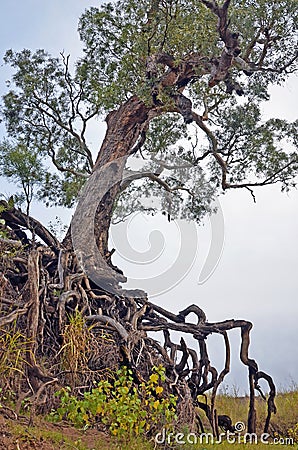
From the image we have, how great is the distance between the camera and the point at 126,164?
695cm

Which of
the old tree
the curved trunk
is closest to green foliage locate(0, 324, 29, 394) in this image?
the old tree

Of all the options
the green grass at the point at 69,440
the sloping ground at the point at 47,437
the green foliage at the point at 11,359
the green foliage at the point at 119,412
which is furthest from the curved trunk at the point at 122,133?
the sloping ground at the point at 47,437

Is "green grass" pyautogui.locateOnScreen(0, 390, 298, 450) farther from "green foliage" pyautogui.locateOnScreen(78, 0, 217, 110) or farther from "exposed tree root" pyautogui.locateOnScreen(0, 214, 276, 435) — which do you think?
"green foliage" pyautogui.locateOnScreen(78, 0, 217, 110)

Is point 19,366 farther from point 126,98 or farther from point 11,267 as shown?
point 126,98

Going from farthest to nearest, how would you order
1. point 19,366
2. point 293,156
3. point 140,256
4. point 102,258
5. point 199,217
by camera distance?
1. point 199,217
2. point 293,156
3. point 140,256
4. point 102,258
5. point 19,366

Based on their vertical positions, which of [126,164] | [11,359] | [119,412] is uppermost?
[126,164]

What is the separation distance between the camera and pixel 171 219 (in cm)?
783

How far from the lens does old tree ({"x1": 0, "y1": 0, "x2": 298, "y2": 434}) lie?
493 cm

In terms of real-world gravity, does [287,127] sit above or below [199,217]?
above

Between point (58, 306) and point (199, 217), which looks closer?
point (58, 306)

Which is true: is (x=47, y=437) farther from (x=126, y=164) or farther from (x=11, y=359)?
(x=126, y=164)

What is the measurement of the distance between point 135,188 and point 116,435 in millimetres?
4480

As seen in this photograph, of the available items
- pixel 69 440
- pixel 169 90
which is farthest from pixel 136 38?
pixel 69 440

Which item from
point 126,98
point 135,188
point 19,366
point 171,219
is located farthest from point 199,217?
point 19,366
